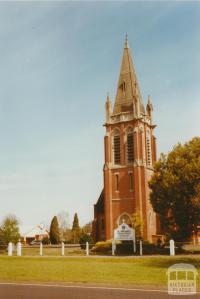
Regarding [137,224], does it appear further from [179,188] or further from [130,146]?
[179,188]

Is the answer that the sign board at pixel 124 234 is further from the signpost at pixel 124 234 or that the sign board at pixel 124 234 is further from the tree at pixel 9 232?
the tree at pixel 9 232

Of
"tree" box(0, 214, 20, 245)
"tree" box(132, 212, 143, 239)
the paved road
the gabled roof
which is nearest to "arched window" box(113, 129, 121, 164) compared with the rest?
"tree" box(132, 212, 143, 239)

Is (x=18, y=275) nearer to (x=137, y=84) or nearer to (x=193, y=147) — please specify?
(x=193, y=147)

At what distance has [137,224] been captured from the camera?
46.8 m

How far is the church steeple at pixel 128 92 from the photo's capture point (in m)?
53.8

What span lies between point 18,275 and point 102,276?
4.08 meters

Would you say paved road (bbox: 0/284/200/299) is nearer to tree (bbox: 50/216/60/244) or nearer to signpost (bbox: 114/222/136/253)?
signpost (bbox: 114/222/136/253)

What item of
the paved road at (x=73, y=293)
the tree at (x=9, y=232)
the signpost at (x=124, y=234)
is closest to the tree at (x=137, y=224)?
the signpost at (x=124, y=234)

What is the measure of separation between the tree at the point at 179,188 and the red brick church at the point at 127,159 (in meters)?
12.1

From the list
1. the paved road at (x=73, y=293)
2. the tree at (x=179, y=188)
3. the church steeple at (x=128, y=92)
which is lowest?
the paved road at (x=73, y=293)

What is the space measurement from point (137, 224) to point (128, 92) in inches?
763

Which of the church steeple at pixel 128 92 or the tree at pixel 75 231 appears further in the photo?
the tree at pixel 75 231

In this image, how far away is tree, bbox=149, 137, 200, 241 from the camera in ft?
108

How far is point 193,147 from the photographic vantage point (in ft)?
112
